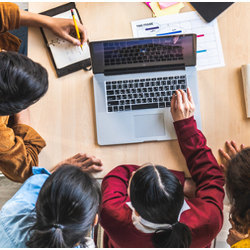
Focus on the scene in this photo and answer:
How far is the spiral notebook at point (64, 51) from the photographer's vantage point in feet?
3.27

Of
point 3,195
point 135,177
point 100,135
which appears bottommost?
point 3,195

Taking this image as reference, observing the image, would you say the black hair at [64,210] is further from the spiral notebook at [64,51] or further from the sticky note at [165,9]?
the sticky note at [165,9]

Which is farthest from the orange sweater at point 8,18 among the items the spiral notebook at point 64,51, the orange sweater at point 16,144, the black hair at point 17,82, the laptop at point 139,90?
the laptop at point 139,90

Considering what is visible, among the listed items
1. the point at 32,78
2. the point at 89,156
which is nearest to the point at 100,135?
the point at 89,156

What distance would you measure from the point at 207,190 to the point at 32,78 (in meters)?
0.67

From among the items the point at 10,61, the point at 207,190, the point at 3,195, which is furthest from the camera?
the point at 3,195

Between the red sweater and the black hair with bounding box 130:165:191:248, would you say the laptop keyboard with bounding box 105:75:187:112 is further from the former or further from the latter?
the black hair with bounding box 130:165:191:248

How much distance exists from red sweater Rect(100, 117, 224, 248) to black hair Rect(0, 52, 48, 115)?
38 cm

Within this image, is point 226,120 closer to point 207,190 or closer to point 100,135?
point 207,190

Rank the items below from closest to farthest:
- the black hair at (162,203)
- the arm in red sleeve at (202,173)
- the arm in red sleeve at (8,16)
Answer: the black hair at (162,203) → the arm in red sleeve at (202,173) → the arm in red sleeve at (8,16)

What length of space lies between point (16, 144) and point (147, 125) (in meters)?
0.47

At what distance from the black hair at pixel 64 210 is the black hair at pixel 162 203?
14 cm

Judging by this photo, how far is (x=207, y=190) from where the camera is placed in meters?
0.91

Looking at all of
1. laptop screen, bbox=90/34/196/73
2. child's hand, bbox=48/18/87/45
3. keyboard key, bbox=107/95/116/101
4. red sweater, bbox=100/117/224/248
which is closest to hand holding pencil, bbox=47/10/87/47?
child's hand, bbox=48/18/87/45
